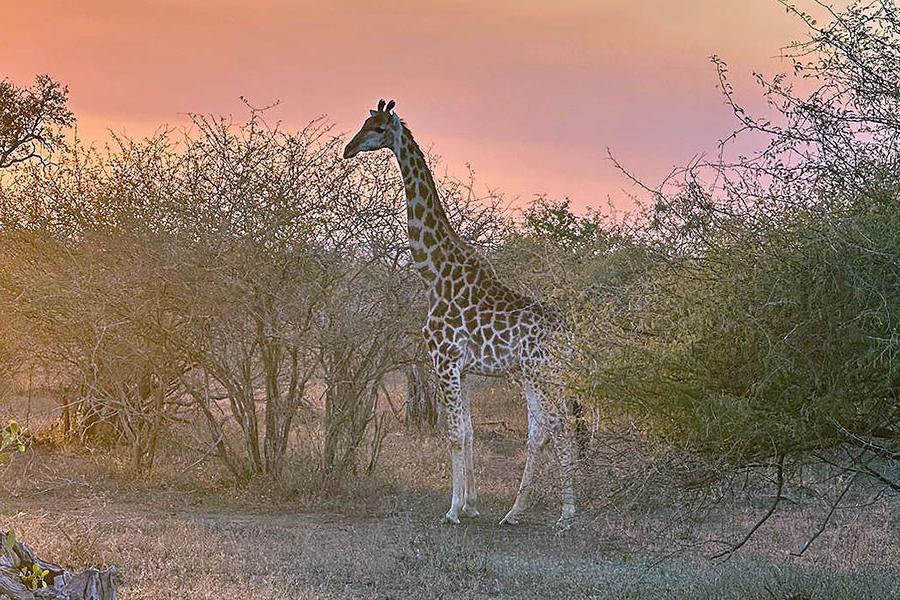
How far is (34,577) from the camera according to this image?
5.19 metres

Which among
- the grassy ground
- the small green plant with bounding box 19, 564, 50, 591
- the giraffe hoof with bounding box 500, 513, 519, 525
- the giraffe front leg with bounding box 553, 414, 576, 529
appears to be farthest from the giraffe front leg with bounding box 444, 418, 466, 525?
the small green plant with bounding box 19, 564, 50, 591

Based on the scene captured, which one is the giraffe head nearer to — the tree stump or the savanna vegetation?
the savanna vegetation

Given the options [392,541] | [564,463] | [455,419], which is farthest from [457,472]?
[392,541]

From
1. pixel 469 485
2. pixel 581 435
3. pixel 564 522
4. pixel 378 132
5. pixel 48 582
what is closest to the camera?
pixel 48 582

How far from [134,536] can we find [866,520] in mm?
6325

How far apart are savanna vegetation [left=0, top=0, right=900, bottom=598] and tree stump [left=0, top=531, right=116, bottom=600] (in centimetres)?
71

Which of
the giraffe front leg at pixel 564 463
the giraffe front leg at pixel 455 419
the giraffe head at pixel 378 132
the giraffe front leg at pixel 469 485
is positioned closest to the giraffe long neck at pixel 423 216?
the giraffe head at pixel 378 132

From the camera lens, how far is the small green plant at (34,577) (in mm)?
5009

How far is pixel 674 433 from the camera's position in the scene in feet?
21.9

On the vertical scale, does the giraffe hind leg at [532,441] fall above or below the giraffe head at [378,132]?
below

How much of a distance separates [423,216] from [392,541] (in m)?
3.42

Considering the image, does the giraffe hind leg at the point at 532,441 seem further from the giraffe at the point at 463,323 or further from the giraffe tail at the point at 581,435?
the giraffe tail at the point at 581,435

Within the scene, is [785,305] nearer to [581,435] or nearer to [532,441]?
[581,435]

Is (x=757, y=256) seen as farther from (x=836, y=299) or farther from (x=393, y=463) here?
(x=393, y=463)
